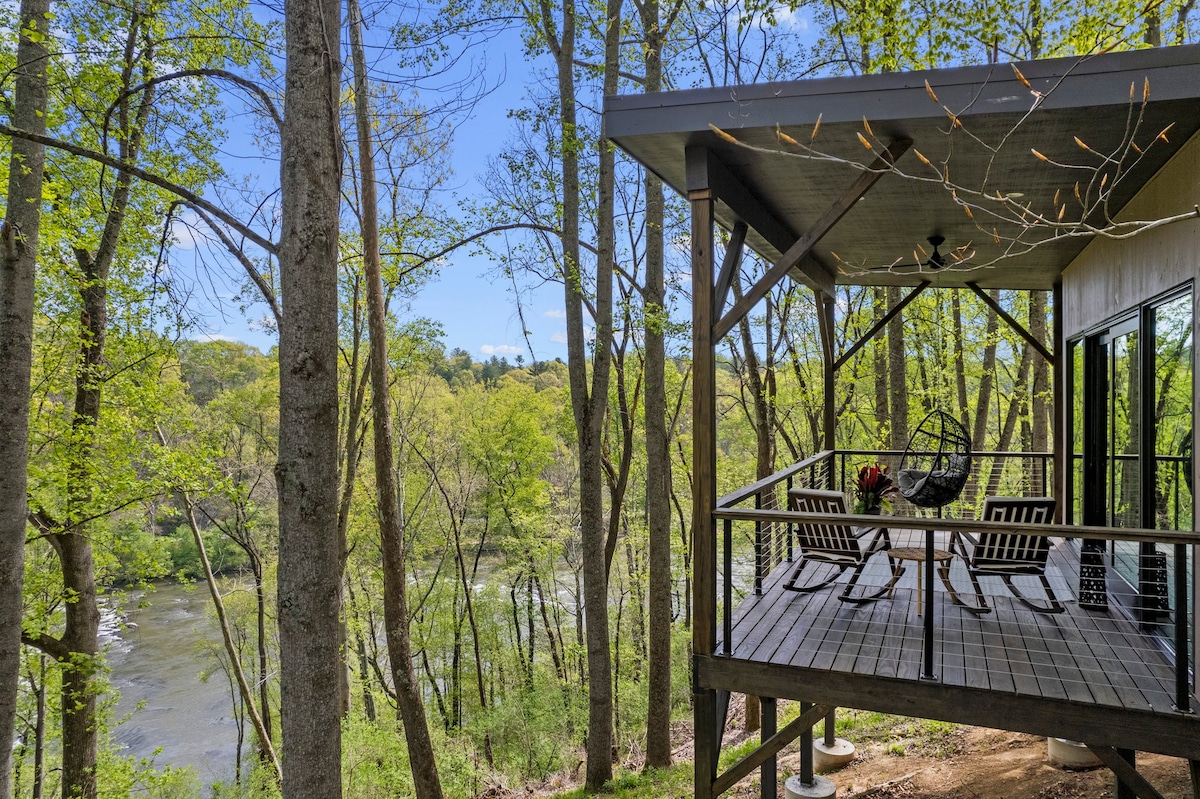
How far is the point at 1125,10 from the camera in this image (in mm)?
7922

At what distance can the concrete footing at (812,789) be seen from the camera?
5.54m

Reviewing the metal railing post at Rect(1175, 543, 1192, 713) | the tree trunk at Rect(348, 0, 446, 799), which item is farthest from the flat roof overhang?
the tree trunk at Rect(348, 0, 446, 799)

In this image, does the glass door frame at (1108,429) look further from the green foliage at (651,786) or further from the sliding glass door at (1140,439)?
the green foliage at (651,786)

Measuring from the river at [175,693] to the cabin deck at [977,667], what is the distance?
1463 cm

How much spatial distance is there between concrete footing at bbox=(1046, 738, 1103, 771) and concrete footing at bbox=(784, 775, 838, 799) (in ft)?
5.84

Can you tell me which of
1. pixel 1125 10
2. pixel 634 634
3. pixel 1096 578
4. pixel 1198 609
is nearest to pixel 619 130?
pixel 1198 609

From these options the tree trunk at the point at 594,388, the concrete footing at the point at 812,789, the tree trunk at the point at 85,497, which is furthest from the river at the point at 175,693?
the concrete footing at the point at 812,789

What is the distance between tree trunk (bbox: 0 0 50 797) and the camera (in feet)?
16.7

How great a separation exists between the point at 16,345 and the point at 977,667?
692cm

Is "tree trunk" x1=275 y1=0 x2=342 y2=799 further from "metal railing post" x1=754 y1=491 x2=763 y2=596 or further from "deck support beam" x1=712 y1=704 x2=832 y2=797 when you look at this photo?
"metal railing post" x1=754 y1=491 x2=763 y2=596

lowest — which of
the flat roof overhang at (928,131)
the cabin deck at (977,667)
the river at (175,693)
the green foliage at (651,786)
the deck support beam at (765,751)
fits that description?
the river at (175,693)

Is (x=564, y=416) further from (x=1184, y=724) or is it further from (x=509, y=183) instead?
(x=1184, y=724)

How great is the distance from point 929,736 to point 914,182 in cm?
590

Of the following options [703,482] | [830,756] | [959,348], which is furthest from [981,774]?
[959,348]
